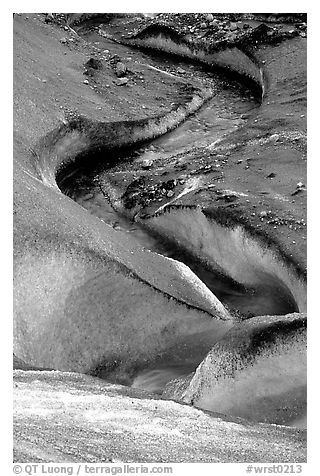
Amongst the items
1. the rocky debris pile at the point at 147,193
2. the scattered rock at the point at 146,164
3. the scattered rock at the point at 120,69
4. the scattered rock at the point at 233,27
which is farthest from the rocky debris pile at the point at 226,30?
the rocky debris pile at the point at 147,193

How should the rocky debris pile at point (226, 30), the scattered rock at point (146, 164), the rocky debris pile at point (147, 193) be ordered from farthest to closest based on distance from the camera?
the rocky debris pile at point (226, 30), the scattered rock at point (146, 164), the rocky debris pile at point (147, 193)

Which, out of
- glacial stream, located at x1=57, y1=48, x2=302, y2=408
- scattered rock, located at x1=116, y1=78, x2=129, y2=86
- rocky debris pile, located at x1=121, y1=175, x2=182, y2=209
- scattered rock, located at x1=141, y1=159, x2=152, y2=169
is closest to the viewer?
glacial stream, located at x1=57, y1=48, x2=302, y2=408

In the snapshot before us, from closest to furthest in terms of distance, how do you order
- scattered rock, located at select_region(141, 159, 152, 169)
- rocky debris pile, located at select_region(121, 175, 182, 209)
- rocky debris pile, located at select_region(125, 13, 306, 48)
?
rocky debris pile, located at select_region(121, 175, 182, 209) < scattered rock, located at select_region(141, 159, 152, 169) < rocky debris pile, located at select_region(125, 13, 306, 48)

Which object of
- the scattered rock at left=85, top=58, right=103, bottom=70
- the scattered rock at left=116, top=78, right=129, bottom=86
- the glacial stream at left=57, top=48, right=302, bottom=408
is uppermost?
the scattered rock at left=85, top=58, right=103, bottom=70

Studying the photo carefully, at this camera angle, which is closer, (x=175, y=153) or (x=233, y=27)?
(x=175, y=153)

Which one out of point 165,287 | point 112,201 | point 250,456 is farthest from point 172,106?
point 250,456

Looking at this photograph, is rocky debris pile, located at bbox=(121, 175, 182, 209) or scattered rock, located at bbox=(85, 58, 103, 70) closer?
rocky debris pile, located at bbox=(121, 175, 182, 209)

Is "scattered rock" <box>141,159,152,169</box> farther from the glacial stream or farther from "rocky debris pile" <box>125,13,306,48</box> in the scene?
"rocky debris pile" <box>125,13,306,48</box>

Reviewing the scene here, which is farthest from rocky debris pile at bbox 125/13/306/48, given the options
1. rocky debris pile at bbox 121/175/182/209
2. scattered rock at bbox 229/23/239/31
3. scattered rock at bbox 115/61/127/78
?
rocky debris pile at bbox 121/175/182/209

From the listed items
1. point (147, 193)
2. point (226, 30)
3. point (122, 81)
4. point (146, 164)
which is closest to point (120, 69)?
point (122, 81)

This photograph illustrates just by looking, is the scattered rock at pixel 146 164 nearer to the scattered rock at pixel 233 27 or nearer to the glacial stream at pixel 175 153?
the glacial stream at pixel 175 153

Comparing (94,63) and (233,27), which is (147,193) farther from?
(233,27)
